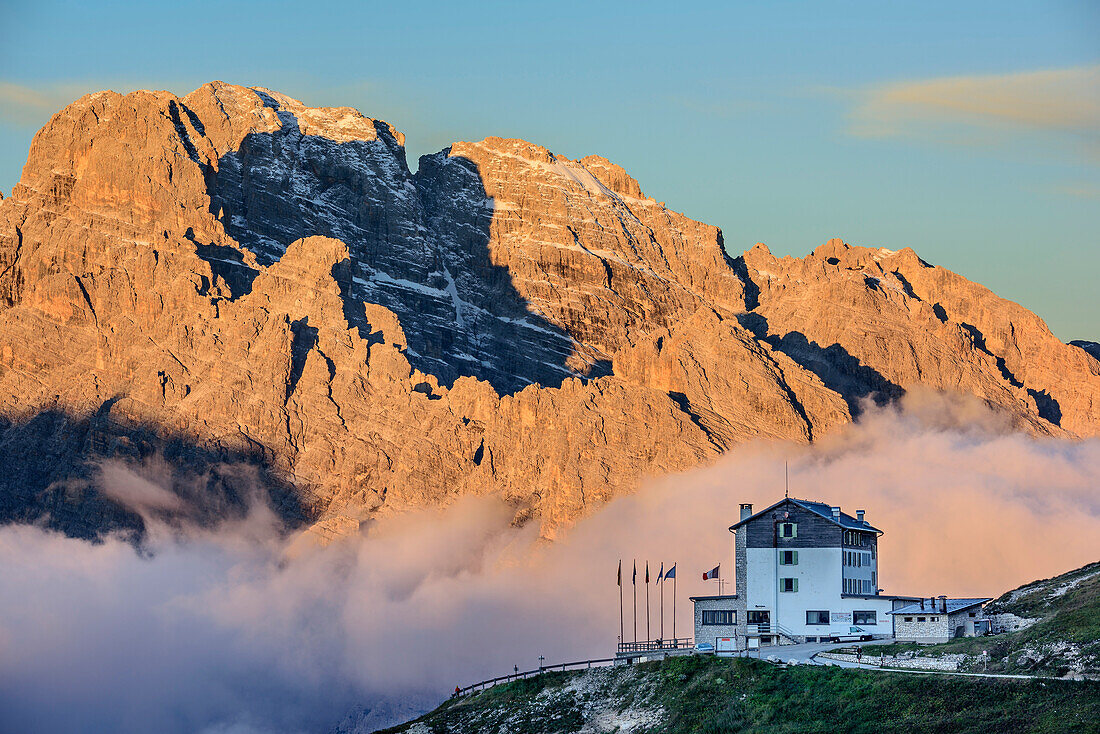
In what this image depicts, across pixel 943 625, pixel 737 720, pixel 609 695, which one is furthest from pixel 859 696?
pixel 609 695

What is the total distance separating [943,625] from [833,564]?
21.7m

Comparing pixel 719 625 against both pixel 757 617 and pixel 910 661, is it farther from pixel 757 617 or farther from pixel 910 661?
pixel 910 661

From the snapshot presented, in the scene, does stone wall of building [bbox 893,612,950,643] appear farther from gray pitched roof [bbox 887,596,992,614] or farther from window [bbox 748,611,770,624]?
window [bbox 748,611,770,624]

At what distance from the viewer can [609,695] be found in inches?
6698

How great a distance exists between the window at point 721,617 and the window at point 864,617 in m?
11.8

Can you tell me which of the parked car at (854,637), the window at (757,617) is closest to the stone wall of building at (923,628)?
the parked car at (854,637)

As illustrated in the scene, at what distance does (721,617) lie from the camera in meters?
185

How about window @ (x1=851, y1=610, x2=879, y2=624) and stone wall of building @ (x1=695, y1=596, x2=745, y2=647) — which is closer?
window @ (x1=851, y1=610, x2=879, y2=624)

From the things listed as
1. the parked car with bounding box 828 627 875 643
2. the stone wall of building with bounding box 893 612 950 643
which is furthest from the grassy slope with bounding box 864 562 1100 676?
the parked car with bounding box 828 627 875 643

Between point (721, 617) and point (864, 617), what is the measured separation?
46.3 ft

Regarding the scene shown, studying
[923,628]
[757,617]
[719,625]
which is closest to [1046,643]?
[923,628]

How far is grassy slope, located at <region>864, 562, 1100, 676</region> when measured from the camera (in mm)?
137875

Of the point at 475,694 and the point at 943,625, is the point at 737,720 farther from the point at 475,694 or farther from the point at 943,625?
the point at 475,694

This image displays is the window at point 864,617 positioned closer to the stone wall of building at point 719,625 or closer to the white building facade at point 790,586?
the white building facade at point 790,586
